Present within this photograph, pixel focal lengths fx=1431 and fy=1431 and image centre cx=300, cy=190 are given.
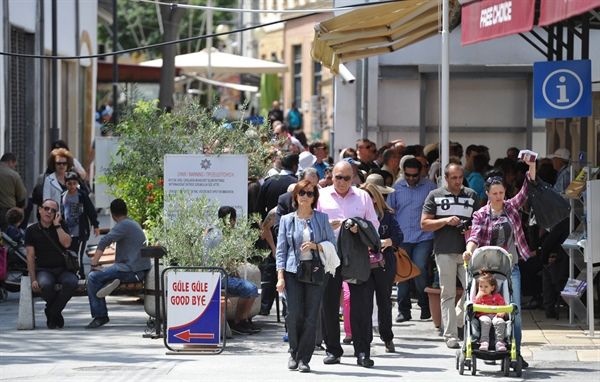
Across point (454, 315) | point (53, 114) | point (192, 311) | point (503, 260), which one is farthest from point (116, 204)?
point (53, 114)

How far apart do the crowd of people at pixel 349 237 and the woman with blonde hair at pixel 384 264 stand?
0.04 feet

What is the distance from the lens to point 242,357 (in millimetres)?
13602

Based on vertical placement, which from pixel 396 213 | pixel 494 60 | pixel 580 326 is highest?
pixel 494 60

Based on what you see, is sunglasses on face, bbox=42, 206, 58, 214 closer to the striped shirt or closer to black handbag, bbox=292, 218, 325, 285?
the striped shirt

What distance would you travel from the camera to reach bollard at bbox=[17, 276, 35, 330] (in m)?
15.4

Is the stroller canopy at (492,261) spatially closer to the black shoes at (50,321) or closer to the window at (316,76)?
the black shoes at (50,321)

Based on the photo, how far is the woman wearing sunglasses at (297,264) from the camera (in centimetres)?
1267

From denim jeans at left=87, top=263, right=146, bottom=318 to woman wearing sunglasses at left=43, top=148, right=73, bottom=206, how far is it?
413 centimetres

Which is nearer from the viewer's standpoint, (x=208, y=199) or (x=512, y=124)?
(x=208, y=199)

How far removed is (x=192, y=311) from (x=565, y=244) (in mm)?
4143

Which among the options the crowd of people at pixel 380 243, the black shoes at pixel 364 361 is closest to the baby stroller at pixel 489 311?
the crowd of people at pixel 380 243

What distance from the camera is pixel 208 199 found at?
608 inches

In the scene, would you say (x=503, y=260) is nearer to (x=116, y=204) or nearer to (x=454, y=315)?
(x=454, y=315)

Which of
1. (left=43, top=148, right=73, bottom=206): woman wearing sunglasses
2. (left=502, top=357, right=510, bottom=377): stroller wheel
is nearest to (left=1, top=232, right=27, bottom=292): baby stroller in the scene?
(left=43, top=148, right=73, bottom=206): woman wearing sunglasses
